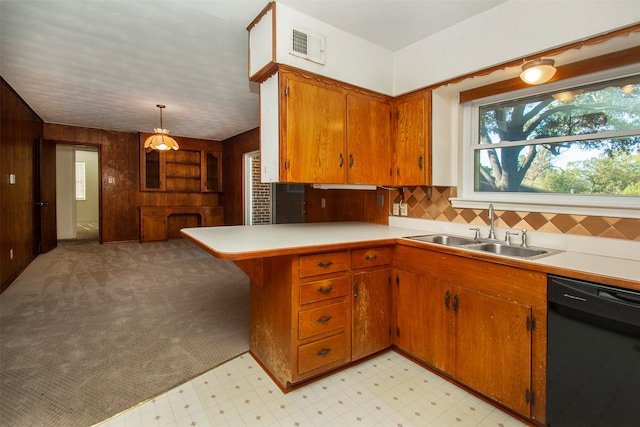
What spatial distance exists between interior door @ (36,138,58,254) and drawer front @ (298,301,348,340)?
5642 mm

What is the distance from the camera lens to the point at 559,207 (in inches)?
76.0

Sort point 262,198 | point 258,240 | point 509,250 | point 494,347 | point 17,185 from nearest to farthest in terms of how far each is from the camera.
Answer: point 494,347, point 258,240, point 509,250, point 17,185, point 262,198

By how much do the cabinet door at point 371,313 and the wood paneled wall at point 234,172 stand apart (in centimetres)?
482

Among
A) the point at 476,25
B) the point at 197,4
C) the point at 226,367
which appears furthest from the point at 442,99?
the point at 226,367

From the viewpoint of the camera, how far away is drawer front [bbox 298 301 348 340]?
1.91m

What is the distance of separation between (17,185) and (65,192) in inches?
147

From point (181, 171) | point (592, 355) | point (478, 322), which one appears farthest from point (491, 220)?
point (181, 171)

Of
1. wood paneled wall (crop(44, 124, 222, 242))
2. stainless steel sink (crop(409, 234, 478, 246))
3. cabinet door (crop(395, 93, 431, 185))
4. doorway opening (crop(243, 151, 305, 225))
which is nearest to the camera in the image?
stainless steel sink (crop(409, 234, 478, 246))

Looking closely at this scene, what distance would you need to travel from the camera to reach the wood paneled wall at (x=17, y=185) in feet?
12.2

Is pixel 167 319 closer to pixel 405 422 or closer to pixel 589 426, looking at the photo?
pixel 405 422

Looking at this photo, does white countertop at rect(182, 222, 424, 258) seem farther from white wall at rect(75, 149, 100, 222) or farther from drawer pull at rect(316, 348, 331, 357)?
white wall at rect(75, 149, 100, 222)

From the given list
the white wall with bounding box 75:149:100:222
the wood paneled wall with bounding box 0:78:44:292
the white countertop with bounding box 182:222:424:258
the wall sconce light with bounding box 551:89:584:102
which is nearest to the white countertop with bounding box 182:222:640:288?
the white countertop with bounding box 182:222:424:258

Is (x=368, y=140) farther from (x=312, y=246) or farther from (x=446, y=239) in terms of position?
(x=312, y=246)

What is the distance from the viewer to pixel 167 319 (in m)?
2.94
